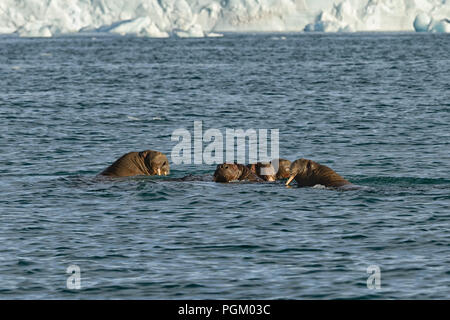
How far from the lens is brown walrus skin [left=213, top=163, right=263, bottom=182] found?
2304 cm

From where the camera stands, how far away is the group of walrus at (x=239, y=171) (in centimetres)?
2236

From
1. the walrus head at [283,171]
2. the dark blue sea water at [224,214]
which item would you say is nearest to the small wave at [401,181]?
the dark blue sea water at [224,214]

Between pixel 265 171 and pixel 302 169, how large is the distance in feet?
5.37

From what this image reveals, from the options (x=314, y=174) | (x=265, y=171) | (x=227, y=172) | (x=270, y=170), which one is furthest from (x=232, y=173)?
(x=314, y=174)

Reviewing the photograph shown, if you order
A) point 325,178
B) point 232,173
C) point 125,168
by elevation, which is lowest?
point 325,178

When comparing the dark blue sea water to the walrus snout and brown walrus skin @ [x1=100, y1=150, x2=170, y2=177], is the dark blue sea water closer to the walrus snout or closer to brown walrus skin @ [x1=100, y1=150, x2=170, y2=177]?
the walrus snout

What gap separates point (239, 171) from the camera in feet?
76.4

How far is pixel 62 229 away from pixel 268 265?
5257 millimetres

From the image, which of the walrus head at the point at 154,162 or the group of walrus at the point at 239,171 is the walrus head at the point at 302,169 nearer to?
the group of walrus at the point at 239,171

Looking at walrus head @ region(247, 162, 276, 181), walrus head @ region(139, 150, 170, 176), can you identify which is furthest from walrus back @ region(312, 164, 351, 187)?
walrus head @ region(139, 150, 170, 176)

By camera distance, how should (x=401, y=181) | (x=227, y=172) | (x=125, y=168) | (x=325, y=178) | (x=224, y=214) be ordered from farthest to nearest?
(x=125, y=168) < (x=401, y=181) < (x=227, y=172) < (x=325, y=178) < (x=224, y=214)

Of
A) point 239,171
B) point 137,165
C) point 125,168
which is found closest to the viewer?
point 239,171

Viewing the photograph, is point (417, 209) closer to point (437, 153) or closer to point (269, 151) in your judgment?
point (437, 153)

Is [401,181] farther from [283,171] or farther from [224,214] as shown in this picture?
[224,214]
